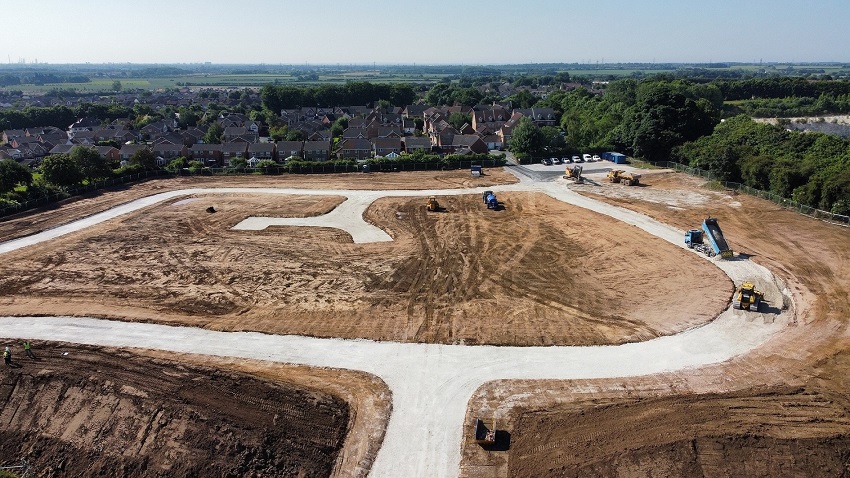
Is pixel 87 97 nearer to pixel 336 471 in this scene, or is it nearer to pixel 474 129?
pixel 474 129

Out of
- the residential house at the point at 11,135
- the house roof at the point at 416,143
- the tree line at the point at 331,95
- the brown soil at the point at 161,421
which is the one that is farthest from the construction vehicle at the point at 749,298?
the tree line at the point at 331,95

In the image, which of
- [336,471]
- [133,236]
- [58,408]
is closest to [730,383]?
[336,471]

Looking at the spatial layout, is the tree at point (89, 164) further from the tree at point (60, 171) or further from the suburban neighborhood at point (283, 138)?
the suburban neighborhood at point (283, 138)

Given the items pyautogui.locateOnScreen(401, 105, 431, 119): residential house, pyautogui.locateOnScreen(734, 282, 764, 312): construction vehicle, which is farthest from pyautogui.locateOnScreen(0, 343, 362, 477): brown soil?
pyautogui.locateOnScreen(401, 105, 431, 119): residential house

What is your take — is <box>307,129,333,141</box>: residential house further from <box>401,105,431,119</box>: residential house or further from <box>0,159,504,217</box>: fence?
<box>401,105,431,119</box>: residential house

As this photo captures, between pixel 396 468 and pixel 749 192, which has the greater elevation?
pixel 749 192

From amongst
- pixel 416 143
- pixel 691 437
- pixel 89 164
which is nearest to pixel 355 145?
pixel 416 143
